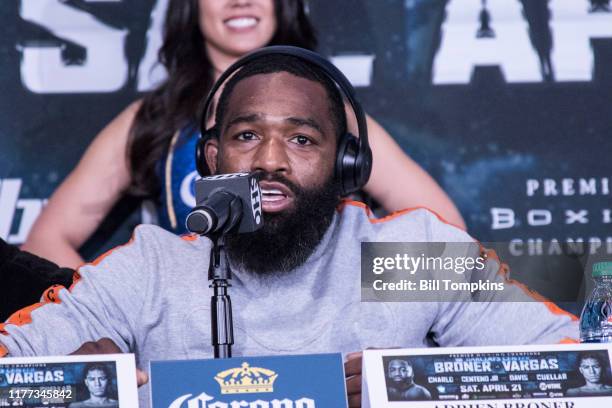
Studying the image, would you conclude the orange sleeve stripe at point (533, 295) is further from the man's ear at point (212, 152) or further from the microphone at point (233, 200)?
the microphone at point (233, 200)

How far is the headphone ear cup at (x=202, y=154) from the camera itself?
202 cm

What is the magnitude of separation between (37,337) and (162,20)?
1553 mm

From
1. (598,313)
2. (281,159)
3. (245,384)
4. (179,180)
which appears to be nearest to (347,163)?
(281,159)

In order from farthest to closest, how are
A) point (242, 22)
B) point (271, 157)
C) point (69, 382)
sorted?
point (242, 22) → point (271, 157) → point (69, 382)

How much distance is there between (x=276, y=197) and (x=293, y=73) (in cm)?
30

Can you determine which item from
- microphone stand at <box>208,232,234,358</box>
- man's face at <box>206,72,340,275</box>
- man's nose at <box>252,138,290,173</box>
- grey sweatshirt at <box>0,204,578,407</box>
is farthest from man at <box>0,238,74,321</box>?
microphone stand at <box>208,232,234,358</box>

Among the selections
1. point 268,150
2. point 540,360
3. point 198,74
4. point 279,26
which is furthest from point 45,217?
point 540,360

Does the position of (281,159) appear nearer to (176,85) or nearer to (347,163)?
(347,163)

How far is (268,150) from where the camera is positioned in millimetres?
1945

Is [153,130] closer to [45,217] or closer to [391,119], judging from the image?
[45,217]

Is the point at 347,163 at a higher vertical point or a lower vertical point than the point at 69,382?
higher

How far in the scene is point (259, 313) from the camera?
185 cm

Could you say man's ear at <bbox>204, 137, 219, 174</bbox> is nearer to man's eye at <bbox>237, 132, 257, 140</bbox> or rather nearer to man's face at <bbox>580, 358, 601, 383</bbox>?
man's eye at <bbox>237, 132, 257, 140</bbox>

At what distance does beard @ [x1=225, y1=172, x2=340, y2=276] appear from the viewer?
75.8 inches
